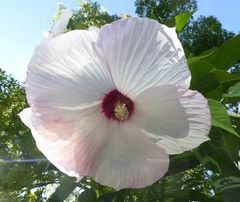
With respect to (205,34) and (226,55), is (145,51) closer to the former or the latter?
(226,55)

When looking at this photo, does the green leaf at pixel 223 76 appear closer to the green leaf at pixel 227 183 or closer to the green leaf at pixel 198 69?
the green leaf at pixel 198 69

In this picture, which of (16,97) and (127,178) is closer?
(127,178)

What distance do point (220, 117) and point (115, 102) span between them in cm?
15

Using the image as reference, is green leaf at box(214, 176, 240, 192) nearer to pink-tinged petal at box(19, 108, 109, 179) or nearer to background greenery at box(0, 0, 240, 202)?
background greenery at box(0, 0, 240, 202)

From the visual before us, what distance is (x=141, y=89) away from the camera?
541 mm

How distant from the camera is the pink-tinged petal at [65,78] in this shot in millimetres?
511

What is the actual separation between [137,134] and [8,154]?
2123 millimetres

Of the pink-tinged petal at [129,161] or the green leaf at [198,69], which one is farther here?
the green leaf at [198,69]

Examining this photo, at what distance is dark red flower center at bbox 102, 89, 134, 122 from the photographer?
56 cm

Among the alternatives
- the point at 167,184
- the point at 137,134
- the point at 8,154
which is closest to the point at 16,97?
the point at 8,154

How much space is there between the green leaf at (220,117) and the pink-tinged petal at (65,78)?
16cm

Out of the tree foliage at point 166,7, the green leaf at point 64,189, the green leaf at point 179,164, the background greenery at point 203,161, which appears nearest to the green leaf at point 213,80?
the background greenery at point 203,161

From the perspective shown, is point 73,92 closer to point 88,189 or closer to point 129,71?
point 129,71

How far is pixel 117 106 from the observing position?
568 millimetres
